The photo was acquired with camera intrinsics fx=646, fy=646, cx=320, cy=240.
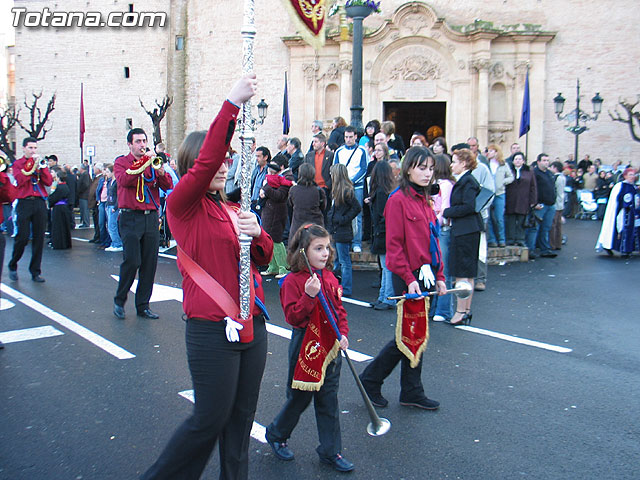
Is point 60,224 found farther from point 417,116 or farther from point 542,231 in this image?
point 417,116

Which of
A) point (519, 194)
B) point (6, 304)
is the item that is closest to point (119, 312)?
point (6, 304)

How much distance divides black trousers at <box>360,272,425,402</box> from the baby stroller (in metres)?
20.8

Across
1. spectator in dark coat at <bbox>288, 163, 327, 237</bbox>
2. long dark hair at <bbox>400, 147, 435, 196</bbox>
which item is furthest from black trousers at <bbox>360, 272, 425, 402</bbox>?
spectator in dark coat at <bbox>288, 163, 327, 237</bbox>

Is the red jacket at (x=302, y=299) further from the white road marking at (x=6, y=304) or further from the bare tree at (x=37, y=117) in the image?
the bare tree at (x=37, y=117)

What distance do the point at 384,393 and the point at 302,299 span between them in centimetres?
A: 176

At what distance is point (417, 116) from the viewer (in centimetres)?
2902

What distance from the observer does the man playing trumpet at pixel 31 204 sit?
990 cm

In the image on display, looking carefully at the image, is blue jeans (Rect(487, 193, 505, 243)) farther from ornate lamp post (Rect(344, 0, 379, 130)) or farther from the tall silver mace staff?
the tall silver mace staff

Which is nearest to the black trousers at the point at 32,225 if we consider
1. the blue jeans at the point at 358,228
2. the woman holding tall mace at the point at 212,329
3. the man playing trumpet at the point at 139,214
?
the man playing trumpet at the point at 139,214

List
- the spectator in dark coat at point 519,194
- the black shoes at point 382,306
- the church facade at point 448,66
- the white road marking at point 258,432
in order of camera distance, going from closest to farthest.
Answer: the white road marking at point 258,432
the black shoes at point 382,306
the spectator in dark coat at point 519,194
the church facade at point 448,66

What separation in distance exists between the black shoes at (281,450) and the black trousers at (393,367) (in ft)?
3.41

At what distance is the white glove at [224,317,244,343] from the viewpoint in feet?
9.77

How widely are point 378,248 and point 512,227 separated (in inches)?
217

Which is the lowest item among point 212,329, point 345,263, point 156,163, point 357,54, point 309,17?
point 345,263
